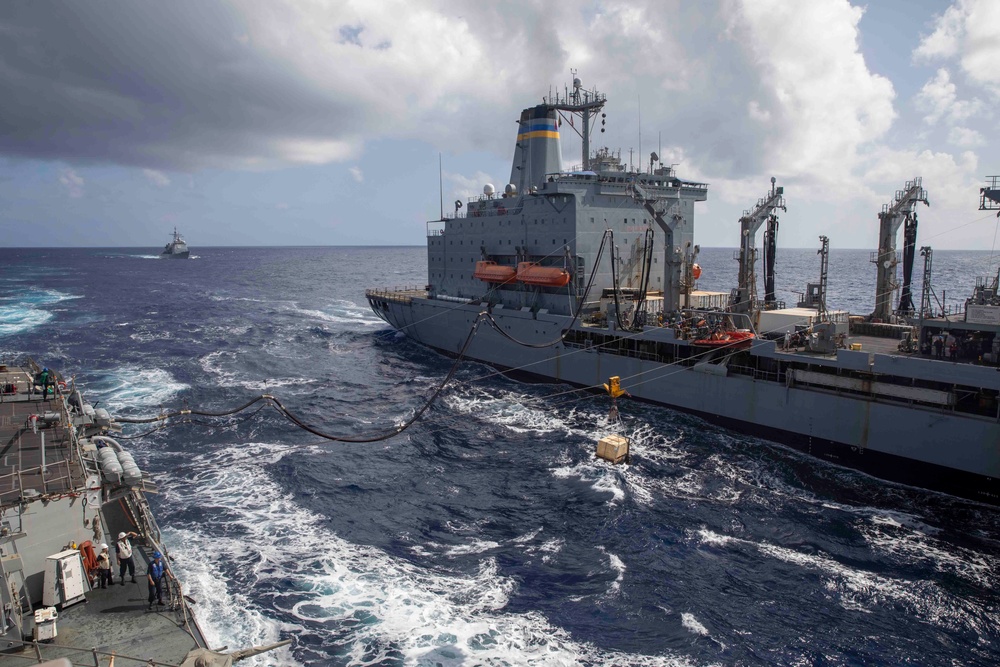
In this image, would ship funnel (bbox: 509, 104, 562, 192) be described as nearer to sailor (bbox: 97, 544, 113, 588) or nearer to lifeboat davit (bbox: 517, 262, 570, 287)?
lifeboat davit (bbox: 517, 262, 570, 287)

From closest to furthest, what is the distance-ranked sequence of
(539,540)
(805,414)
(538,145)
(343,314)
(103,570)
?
(103,570) → (539,540) → (805,414) → (538,145) → (343,314)

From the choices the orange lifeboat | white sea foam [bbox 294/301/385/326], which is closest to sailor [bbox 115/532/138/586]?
the orange lifeboat

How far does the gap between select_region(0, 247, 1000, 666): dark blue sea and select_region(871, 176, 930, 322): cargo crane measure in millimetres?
10973

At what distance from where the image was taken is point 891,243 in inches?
1121

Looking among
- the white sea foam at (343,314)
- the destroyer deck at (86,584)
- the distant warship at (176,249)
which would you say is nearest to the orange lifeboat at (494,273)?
the white sea foam at (343,314)

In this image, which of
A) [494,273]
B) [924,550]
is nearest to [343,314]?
[494,273]

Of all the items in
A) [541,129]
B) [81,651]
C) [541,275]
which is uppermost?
[541,129]

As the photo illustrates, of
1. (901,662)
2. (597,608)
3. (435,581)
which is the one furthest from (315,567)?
(901,662)

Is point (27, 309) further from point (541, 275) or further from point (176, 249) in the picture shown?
point (176, 249)

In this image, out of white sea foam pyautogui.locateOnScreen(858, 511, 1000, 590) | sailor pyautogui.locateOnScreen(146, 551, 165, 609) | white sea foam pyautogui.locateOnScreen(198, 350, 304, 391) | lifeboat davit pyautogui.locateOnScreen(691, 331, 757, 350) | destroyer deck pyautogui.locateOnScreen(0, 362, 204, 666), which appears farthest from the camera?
white sea foam pyautogui.locateOnScreen(198, 350, 304, 391)

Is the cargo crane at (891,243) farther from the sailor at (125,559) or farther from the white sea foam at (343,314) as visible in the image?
the white sea foam at (343,314)

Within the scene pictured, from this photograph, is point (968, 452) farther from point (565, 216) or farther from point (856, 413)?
Result: point (565, 216)

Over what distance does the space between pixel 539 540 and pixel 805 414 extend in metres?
12.8

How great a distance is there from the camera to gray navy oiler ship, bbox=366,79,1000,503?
20.2 metres
